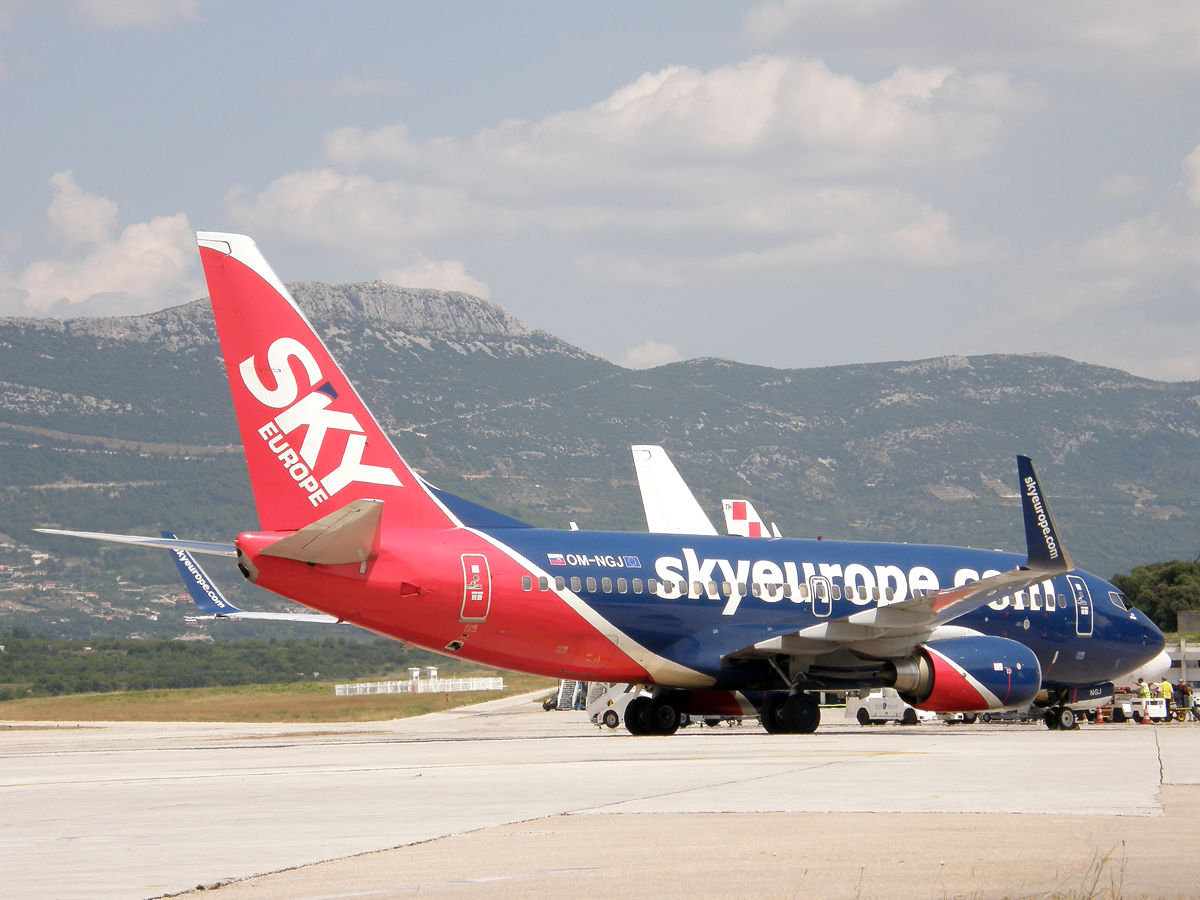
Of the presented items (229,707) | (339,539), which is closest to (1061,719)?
(339,539)

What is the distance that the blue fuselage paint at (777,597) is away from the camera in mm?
24141

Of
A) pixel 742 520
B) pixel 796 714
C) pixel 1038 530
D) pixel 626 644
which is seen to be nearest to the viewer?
pixel 1038 530

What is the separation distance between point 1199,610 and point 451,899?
88486mm

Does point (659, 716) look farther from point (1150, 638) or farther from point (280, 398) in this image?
point (1150, 638)

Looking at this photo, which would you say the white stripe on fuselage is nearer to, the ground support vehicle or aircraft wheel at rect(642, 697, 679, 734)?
aircraft wheel at rect(642, 697, 679, 734)

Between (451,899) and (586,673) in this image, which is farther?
(586,673)

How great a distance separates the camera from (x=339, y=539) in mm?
20812

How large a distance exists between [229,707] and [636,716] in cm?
3389

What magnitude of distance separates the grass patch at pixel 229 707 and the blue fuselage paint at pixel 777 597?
26.0m

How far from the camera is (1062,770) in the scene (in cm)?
1570

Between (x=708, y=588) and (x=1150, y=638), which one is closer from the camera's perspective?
(x=708, y=588)

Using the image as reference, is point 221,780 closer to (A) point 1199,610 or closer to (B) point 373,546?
(B) point 373,546

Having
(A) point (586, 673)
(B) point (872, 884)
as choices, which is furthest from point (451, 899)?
(A) point (586, 673)

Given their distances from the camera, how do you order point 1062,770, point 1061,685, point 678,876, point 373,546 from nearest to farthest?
point 678,876 → point 1062,770 → point 373,546 → point 1061,685
